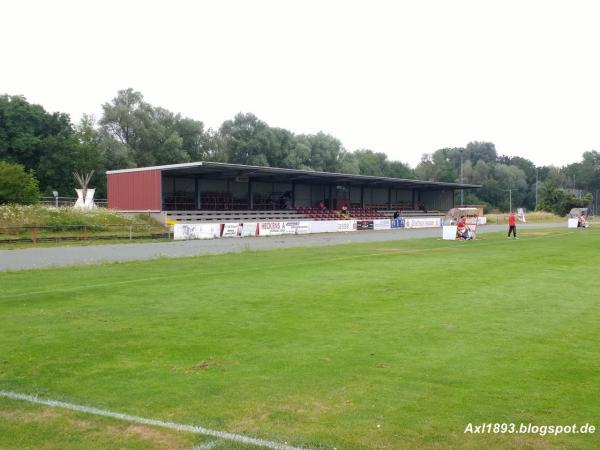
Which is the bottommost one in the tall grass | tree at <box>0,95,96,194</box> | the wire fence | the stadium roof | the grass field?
the grass field

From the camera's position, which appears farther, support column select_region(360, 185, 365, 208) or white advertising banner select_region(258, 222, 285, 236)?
support column select_region(360, 185, 365, 208)

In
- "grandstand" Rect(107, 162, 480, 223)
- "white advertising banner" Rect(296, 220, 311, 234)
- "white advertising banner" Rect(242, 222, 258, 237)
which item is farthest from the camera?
"white advertising banner" Rect(296, 220, 311, 234)

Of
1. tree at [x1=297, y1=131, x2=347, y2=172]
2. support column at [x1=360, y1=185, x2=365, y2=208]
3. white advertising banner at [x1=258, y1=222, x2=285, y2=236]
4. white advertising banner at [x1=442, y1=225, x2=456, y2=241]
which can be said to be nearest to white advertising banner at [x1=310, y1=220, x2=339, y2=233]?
white advertising banner at [x1=258, y1=222, x2=285, y2=236]

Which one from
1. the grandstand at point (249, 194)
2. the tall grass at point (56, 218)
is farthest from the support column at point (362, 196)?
the tall grass at point (56, 218)

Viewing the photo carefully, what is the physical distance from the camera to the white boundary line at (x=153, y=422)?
190 inches

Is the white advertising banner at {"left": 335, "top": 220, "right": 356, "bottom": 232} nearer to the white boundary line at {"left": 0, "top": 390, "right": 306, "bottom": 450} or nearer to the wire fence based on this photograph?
the wire fence

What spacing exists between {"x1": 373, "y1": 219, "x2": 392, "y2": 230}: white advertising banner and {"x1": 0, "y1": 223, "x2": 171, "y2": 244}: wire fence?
944 inches

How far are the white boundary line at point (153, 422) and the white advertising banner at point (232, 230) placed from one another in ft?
121

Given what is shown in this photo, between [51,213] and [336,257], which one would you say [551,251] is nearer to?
[336,257]

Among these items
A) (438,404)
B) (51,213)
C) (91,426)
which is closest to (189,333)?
(91,426)

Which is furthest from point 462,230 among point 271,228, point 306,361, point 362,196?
point 362,196

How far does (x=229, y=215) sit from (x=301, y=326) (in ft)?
139

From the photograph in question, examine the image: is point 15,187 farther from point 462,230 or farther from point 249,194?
point 462,230

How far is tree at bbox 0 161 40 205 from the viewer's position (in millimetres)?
44938
